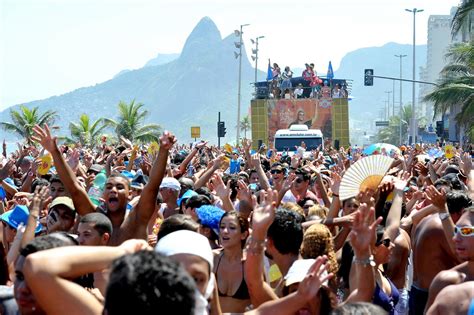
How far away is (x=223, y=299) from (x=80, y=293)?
212 cm

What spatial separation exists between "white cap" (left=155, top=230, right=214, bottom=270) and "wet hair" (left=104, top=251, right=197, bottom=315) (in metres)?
1.02

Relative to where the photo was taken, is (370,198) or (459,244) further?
(370,198)

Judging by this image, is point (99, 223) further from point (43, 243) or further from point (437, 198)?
point (437, 198)

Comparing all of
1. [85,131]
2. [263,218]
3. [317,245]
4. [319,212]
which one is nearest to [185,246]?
[263,218]

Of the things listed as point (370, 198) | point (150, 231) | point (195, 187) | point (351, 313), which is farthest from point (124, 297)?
point (195, 187)

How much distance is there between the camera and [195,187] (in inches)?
371

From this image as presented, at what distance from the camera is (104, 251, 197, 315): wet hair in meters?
2.23

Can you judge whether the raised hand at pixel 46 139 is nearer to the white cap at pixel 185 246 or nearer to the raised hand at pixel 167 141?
the raised hand at pixel 167 141

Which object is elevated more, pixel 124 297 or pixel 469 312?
pixel 124 297

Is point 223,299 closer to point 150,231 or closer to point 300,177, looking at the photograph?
point 150,231

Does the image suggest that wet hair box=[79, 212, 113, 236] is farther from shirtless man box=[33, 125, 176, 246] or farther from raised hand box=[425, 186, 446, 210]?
raised hand box=[425, 186, 446, 210]

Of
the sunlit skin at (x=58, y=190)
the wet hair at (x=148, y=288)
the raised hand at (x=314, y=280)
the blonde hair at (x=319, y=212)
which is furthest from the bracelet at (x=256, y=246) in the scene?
the sunlit skin at (x=58, y=190)

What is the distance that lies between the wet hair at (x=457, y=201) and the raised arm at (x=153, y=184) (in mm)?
2357

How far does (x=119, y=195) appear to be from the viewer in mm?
6250
